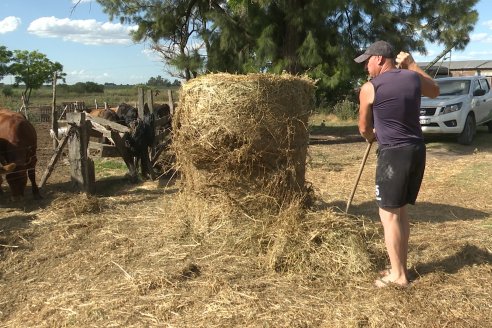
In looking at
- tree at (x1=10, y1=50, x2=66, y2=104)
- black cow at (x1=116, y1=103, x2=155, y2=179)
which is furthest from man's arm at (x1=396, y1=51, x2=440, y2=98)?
tree at (x1=10, y1=50, x2=66, y2=104)

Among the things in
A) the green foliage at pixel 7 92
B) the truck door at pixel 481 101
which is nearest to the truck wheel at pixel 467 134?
the truck door at pixel 481 101

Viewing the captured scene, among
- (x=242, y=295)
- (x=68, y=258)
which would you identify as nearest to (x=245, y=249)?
(x=242, y=295)

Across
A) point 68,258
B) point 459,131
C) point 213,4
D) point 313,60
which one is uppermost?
point 213,4

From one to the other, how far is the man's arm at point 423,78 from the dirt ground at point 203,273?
155 cm

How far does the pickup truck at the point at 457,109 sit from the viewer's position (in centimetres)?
1288

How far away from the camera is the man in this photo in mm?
3916

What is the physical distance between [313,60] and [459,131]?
14.0 ft

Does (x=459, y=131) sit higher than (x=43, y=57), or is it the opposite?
(x=43, y=57)

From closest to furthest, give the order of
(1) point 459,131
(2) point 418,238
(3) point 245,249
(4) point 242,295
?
(4) point 242,295 → (3) point 245,249 → (2) point 418,238 → (1) point 459,131

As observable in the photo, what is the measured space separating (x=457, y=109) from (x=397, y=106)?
10014mm

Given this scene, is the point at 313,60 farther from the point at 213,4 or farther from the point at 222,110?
the point at 222,110

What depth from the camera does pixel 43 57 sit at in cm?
4525

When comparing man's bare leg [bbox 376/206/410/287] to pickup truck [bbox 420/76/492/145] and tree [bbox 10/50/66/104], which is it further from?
tree [bbox 10/50/66/104]

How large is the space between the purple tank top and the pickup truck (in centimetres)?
965
